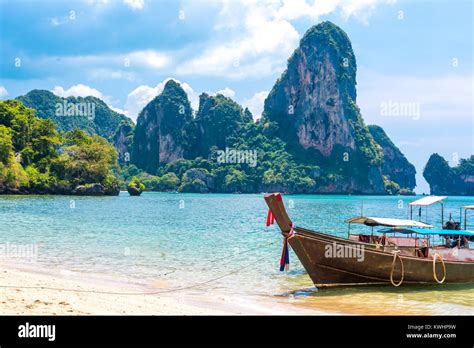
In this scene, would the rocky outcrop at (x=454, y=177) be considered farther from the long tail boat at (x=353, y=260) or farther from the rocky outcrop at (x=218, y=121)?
the long tail boat at (x=353, y=260)

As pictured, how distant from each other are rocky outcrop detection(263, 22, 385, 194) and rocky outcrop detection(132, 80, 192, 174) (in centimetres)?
3800

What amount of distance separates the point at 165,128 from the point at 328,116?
6341 cm

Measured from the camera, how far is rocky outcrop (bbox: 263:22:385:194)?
15925cm

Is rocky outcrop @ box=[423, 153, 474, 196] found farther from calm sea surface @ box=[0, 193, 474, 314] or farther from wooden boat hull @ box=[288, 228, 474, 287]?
wooden boat hull @ box=[288, 228, 474, 287]

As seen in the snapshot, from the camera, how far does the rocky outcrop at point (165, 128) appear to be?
178250mm

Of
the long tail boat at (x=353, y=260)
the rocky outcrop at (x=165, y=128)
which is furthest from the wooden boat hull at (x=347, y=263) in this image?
the rocky outcrop at (x=165, y=128)

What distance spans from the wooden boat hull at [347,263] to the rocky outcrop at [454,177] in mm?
174935

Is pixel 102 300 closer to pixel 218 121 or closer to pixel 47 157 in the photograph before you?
pixel 47 157

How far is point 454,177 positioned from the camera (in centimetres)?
17338
